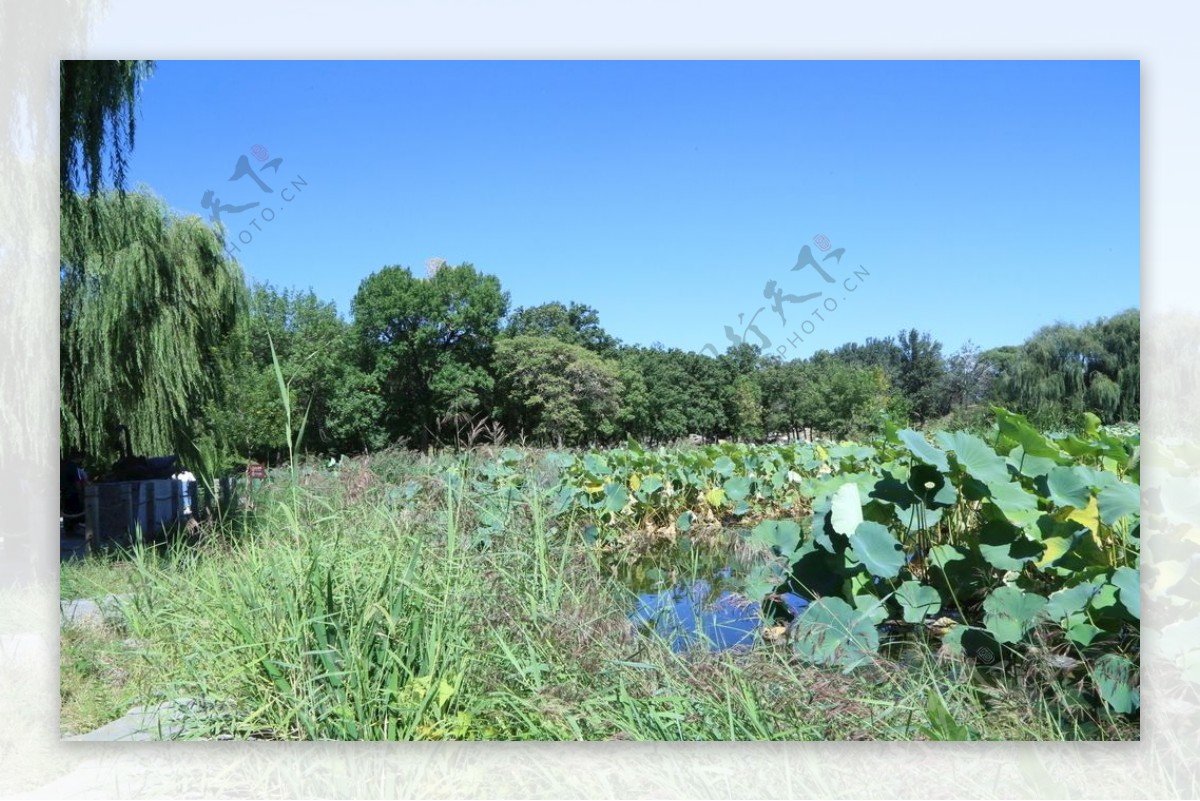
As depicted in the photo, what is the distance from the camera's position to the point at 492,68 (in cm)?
305

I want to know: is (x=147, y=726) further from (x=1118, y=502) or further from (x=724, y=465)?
(x=724, y=465)

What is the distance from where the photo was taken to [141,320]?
3.56 meters

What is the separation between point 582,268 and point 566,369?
1.21ft

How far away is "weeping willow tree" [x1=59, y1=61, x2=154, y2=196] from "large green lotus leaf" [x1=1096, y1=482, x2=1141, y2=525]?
324 cm

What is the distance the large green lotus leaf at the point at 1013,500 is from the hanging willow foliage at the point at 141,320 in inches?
106

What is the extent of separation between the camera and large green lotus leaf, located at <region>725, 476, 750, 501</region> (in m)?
4.76

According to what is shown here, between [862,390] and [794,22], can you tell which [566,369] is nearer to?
[862,390]

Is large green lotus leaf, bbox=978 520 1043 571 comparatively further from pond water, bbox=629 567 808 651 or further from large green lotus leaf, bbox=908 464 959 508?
pond water, bbox=629 567 808 651

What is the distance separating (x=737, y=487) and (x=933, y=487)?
6.79 ft

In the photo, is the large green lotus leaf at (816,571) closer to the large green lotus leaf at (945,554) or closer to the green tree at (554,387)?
the large green lotus leaf at (945,554)

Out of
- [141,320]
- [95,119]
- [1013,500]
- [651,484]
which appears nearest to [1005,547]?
[1013,500]

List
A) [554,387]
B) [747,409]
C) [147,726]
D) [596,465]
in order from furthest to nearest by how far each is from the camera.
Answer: [596,465], [747,409], [554,387], [147,726]

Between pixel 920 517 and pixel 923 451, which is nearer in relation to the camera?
pixel 923 451

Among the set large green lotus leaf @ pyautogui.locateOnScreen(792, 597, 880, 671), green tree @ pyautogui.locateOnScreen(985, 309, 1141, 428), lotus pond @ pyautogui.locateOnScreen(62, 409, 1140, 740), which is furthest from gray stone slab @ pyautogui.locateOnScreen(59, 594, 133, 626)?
green tree @ pyautogui.locateOnScreen(985, 309, 1141, 428)
